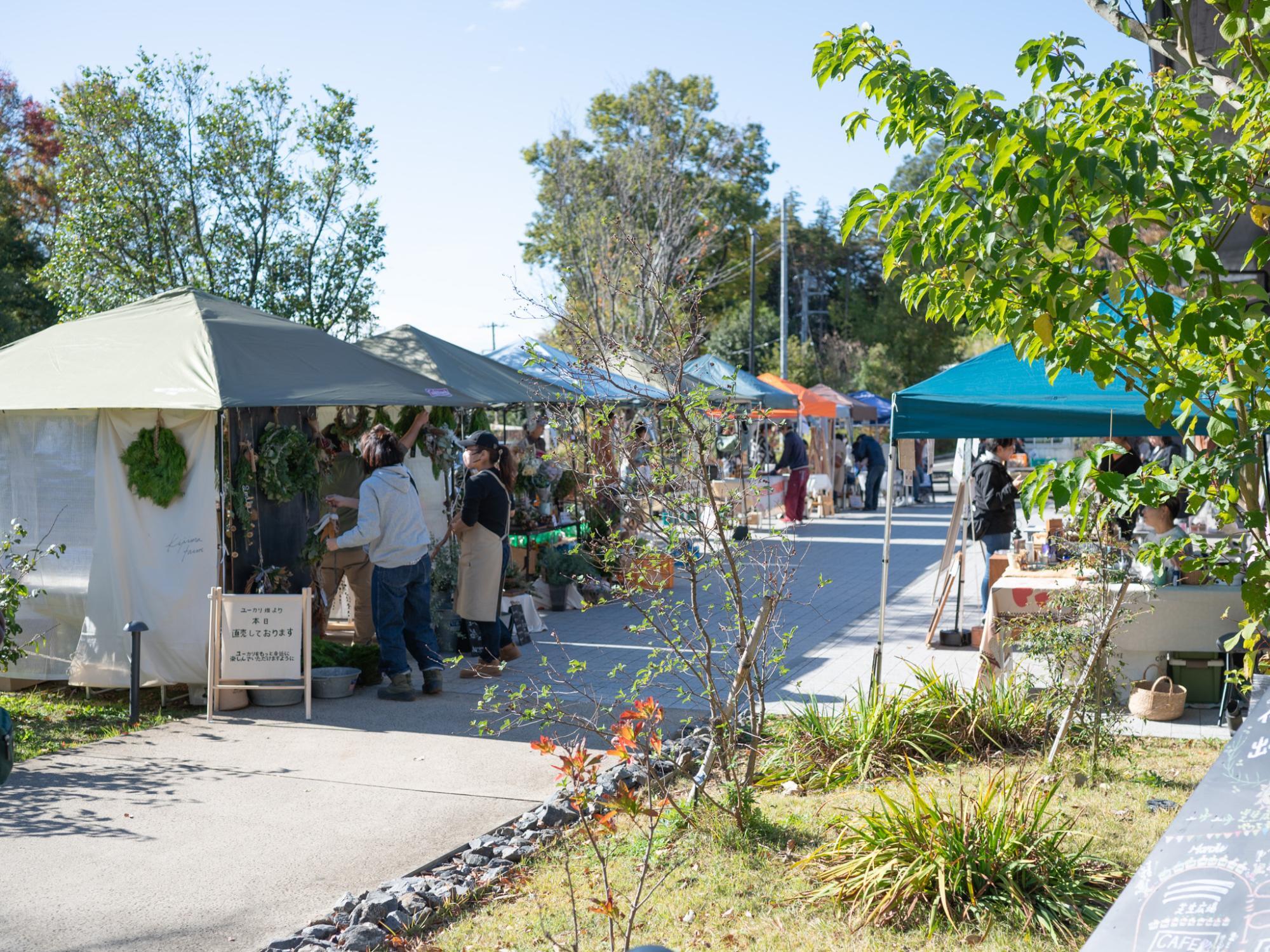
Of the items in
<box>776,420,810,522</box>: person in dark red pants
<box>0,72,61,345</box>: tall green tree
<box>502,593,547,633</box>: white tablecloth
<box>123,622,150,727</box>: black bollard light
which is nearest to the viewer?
<box>123,622,150,727</box>: black bollard light

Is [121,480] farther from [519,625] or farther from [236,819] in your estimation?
[519,625]

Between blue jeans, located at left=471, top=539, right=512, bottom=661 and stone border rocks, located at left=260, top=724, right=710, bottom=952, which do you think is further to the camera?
blue jeans, located at left=471, top=539, right=512, bottom=661

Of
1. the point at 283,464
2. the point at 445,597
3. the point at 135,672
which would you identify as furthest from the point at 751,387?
the point at 135,672

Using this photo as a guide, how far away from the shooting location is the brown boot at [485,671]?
891 cm

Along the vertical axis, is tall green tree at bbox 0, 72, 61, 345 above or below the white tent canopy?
above

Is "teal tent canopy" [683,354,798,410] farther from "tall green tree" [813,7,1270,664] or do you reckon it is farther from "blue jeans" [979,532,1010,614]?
"tall green tree" [813,7,1270,664]

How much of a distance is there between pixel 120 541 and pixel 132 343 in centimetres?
150

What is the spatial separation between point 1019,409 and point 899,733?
2.68 m

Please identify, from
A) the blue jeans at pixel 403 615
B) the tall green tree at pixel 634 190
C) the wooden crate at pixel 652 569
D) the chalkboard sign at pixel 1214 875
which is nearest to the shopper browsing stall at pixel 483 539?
the blue jeans at pixel 403 615

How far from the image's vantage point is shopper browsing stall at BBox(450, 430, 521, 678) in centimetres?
872

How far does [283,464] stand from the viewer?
9234mm

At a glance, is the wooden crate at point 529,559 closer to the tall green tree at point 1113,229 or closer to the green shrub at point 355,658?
the green shrub at point 355,658

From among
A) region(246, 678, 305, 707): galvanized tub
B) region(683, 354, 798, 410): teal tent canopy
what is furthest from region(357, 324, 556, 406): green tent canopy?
region(683, 354, 798, 410): teal tent canopy

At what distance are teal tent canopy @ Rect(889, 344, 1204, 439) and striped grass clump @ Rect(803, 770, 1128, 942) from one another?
368 centimetres
